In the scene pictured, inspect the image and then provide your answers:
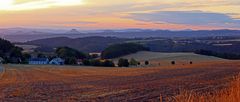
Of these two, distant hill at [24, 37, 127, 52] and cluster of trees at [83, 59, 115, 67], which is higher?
distant hill at [24, 37, 127, 52]

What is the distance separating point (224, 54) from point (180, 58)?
10104mm

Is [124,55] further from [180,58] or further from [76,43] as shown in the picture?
[76,43]

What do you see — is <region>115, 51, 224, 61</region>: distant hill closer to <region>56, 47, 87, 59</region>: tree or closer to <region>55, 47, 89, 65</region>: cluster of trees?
<region>56, 47, 87, 59</region>: tree

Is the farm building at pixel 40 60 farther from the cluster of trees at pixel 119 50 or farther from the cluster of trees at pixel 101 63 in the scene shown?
the cluster of trees at pixel 101 63

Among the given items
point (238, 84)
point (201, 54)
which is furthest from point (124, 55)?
point (238, 84)

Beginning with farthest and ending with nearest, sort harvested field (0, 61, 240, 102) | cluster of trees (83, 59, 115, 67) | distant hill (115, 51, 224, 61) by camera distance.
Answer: distant hill (115, 51, 224, 61)
cluster of trees (83, 59, 115, 67)
harvested field (0, 61, 240, 102)

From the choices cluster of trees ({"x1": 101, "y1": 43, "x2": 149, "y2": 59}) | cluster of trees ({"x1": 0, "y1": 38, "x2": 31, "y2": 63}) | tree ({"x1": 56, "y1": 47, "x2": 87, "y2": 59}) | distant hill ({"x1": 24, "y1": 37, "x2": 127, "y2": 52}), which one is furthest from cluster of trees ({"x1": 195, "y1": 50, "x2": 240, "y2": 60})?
distant hill ({"x1": 24, "y1": 37, "x2": 127, "y2": 52})

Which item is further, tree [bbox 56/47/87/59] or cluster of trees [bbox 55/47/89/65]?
tree [bbox 56/47/87/59]

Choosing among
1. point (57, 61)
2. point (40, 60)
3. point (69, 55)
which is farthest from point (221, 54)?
point (40, 60)

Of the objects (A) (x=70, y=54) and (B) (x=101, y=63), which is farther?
(A) (x=70, y=54)

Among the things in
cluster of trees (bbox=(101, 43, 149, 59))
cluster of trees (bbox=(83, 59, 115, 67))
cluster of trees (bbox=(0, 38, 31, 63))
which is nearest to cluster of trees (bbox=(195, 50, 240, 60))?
cluster of trees (bbox=(101, 43, 149, 59))

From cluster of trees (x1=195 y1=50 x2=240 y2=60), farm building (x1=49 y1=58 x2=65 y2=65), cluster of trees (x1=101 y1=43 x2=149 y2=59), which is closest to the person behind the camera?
farm building (x1=49 y1=58 x2=65 y2=65)

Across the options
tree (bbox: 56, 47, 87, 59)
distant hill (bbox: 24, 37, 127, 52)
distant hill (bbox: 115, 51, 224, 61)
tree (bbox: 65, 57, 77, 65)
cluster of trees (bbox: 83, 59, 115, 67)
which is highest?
distant hill (bbox: 24, 37, 127, 52)

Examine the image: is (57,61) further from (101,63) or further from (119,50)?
(119,50)
